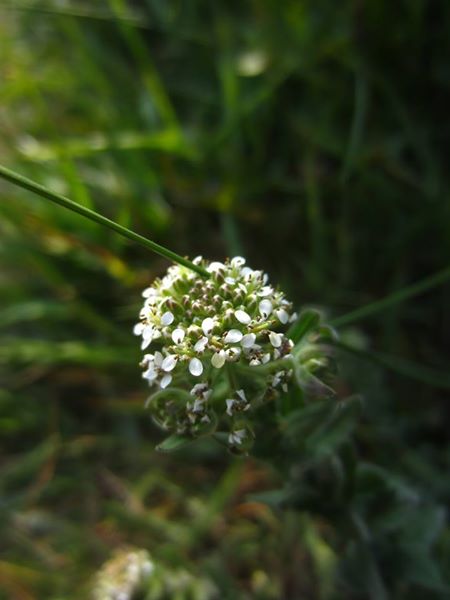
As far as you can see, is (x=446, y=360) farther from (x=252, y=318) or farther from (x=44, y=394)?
(x=44, y=394)

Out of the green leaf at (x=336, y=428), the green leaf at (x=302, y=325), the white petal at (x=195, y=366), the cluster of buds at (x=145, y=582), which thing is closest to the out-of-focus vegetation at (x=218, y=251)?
the cluster of buds at (x=145, y=582)

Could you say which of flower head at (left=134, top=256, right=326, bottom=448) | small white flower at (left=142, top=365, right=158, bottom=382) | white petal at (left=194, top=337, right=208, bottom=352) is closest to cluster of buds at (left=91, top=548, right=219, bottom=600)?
flower head at (left=134, top=256, right=326, bottom=448)

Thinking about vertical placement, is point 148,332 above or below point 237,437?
above

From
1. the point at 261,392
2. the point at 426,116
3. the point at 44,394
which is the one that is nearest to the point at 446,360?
the point at 426,116

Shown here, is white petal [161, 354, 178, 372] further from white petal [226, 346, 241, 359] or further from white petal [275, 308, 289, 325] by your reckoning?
white petal [275, 308, 289, 325]

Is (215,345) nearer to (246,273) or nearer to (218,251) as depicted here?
(246,273)

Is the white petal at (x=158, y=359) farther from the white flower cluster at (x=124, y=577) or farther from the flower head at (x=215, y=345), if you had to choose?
the white flower cluster at (x=124, y=577)

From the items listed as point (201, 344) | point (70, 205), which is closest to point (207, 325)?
point (201, 344)
